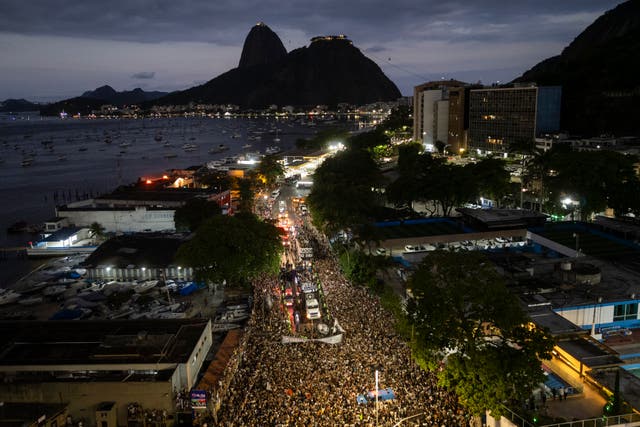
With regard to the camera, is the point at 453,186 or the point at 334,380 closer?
the point at 334,380

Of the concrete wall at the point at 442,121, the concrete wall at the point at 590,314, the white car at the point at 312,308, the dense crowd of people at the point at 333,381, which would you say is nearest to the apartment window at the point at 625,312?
the concrete wall at the point at 590,314

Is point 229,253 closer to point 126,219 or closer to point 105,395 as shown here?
point 105,395

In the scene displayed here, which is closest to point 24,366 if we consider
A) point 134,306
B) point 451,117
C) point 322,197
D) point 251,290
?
point 134,306

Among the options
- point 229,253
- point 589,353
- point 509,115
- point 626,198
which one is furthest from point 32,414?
point 509,115

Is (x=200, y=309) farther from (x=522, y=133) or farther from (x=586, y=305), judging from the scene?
(x=522, y=133)

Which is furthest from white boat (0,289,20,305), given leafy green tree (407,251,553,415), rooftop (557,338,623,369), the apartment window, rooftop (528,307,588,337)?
the apartment window
